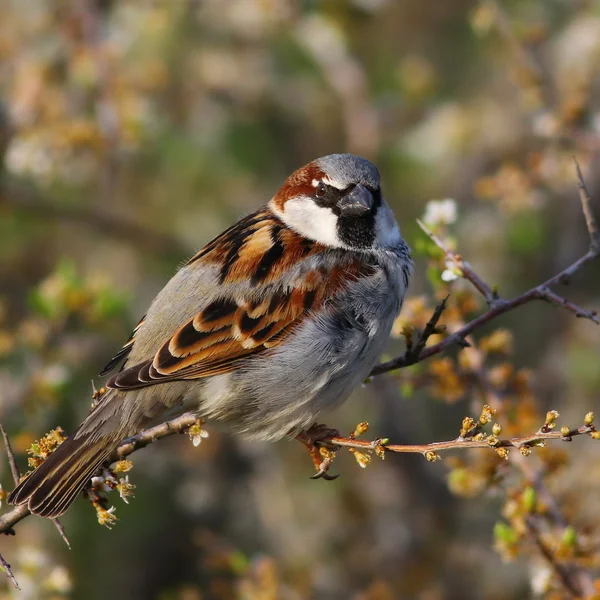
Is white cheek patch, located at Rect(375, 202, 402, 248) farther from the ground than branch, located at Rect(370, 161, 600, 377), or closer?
farther from the ground

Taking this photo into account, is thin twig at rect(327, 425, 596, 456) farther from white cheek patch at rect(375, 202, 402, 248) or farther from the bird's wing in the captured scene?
white cheek patch at rect(375, 202, 402, 248)

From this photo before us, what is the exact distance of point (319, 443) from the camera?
318cm

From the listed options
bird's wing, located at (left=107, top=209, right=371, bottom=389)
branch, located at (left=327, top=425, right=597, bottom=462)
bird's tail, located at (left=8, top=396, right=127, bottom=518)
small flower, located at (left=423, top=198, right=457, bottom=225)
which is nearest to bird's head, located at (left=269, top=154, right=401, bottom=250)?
bird's wing, located at (left=107, top=209, right=371, bottom=389)

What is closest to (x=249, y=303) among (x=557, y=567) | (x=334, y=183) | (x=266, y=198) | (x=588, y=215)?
(x=334, y=183)

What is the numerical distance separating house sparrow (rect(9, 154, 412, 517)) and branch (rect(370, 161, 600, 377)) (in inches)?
10.7

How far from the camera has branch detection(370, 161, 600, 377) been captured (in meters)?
2.84

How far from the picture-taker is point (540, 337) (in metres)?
6.96

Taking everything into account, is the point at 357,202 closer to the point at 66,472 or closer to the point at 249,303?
the point at 249,303

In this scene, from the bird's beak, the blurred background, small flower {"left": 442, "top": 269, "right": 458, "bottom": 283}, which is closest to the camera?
small flower {"left": 442, "top": 269, "right": 458, "bottom": 283}

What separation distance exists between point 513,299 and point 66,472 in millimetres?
1446

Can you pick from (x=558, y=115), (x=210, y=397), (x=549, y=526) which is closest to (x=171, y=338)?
(x=210, y=397)

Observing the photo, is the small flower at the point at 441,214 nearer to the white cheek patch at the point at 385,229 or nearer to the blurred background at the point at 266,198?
the white cheek patch at the point at 385,229

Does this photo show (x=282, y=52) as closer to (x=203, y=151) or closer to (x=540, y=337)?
(x=203, y=151)

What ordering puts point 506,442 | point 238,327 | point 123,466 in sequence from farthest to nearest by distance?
point 238,327 < point 123,466 < point 506,442
